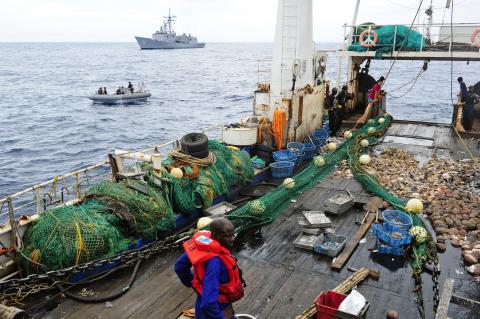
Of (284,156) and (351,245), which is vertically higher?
(284,156)

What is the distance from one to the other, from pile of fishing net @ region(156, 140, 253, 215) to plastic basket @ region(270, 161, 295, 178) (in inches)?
44.9

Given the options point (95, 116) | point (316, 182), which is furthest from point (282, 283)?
point (95, 116)

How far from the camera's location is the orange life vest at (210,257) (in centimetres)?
321

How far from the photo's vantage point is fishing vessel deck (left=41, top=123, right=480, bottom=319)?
205 inches

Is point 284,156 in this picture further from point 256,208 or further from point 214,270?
point 214,270

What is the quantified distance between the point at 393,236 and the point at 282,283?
7.24 ft

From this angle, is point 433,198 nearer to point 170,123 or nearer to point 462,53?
point 462,53

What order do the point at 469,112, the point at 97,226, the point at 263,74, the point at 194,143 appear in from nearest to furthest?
the point at 97,226
the point at 194,143
the point at 469,112
the point at 263,74

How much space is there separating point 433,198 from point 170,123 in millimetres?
24564

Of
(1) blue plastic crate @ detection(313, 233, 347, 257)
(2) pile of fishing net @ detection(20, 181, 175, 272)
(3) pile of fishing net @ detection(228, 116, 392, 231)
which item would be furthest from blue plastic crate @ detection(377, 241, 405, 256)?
(2) pile of fishing net @ detection(20, 181, 175, 272)

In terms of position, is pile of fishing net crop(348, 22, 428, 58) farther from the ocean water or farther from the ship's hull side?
the ship's hull side

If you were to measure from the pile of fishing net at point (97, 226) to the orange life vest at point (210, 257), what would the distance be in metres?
3.06

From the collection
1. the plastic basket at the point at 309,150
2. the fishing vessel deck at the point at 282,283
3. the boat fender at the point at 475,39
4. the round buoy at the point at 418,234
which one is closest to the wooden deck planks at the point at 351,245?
the fishing vessel deck at the point at 282,283

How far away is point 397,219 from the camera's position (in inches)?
288
